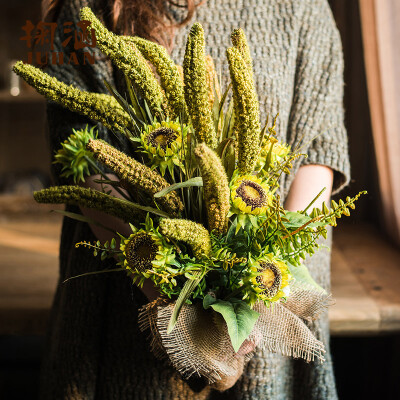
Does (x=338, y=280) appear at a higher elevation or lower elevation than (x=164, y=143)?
lower

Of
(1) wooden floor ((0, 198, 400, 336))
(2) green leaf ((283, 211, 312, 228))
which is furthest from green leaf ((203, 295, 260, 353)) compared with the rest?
(1) wooden floor ((0, 198, 400, 336))

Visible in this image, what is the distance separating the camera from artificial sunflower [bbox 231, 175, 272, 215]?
1.57 feet

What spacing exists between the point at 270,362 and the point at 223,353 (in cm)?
23

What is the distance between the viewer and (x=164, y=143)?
0.50 meters

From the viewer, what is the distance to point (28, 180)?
221 cm

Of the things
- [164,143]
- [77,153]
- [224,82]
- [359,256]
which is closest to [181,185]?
[164,143]

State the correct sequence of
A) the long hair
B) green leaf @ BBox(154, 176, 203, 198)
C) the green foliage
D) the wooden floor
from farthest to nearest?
the wooden floor < the long hair < the green foliage < green leaf @ BBox(154, 176, 203, 198)

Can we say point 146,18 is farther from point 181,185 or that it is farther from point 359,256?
point 359,256

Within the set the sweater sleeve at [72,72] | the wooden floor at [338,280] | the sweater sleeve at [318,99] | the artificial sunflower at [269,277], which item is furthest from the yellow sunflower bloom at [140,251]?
the wooden floor at [338,280]

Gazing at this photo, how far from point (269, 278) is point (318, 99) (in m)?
0.39

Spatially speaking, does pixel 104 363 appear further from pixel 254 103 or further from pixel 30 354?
pixel 30 354

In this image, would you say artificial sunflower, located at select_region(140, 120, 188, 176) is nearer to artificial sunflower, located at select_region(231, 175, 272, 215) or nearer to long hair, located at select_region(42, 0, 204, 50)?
artificial sunflower, located at select_region(231, 175, 272, 215)

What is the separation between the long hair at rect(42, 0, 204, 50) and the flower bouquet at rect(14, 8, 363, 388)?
0.59 ft

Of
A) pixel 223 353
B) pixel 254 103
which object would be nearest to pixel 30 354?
pixel 223 353
